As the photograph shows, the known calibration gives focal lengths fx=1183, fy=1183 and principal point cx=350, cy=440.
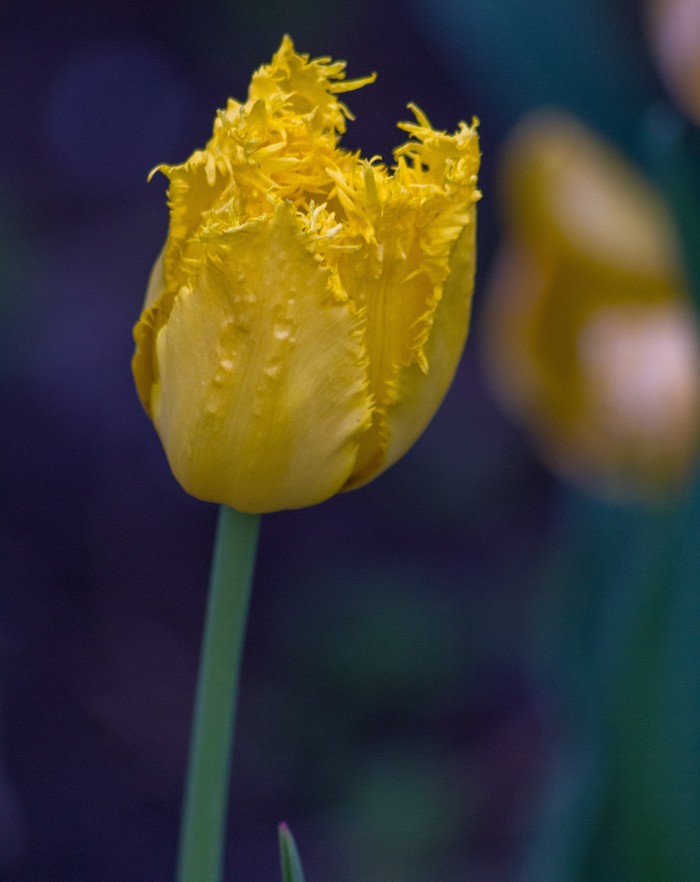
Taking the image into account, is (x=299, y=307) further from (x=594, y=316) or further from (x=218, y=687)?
(x=594, y=316)

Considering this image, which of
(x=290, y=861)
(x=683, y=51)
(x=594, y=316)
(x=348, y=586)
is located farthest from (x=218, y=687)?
(x=348, y=586)

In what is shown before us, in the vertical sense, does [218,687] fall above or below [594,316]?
below

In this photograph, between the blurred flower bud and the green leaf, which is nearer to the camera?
the green leaf

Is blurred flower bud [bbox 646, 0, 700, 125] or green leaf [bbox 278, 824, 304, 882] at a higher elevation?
blurred flower bud [bbox 646, 0, 700, 125]

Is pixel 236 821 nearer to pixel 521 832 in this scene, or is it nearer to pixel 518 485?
pixel 521 832

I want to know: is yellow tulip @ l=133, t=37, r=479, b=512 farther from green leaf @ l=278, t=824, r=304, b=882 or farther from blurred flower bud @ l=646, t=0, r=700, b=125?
blurred flower bud @ l=646, t=0, r=700, b=125

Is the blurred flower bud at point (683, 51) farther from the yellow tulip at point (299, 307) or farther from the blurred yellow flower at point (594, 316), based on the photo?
the yellow tulip at point (299, 307)

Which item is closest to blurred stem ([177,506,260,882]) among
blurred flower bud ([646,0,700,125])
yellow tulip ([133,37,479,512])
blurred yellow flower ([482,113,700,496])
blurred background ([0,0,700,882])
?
yellow tulip ([133,37,479,512])
